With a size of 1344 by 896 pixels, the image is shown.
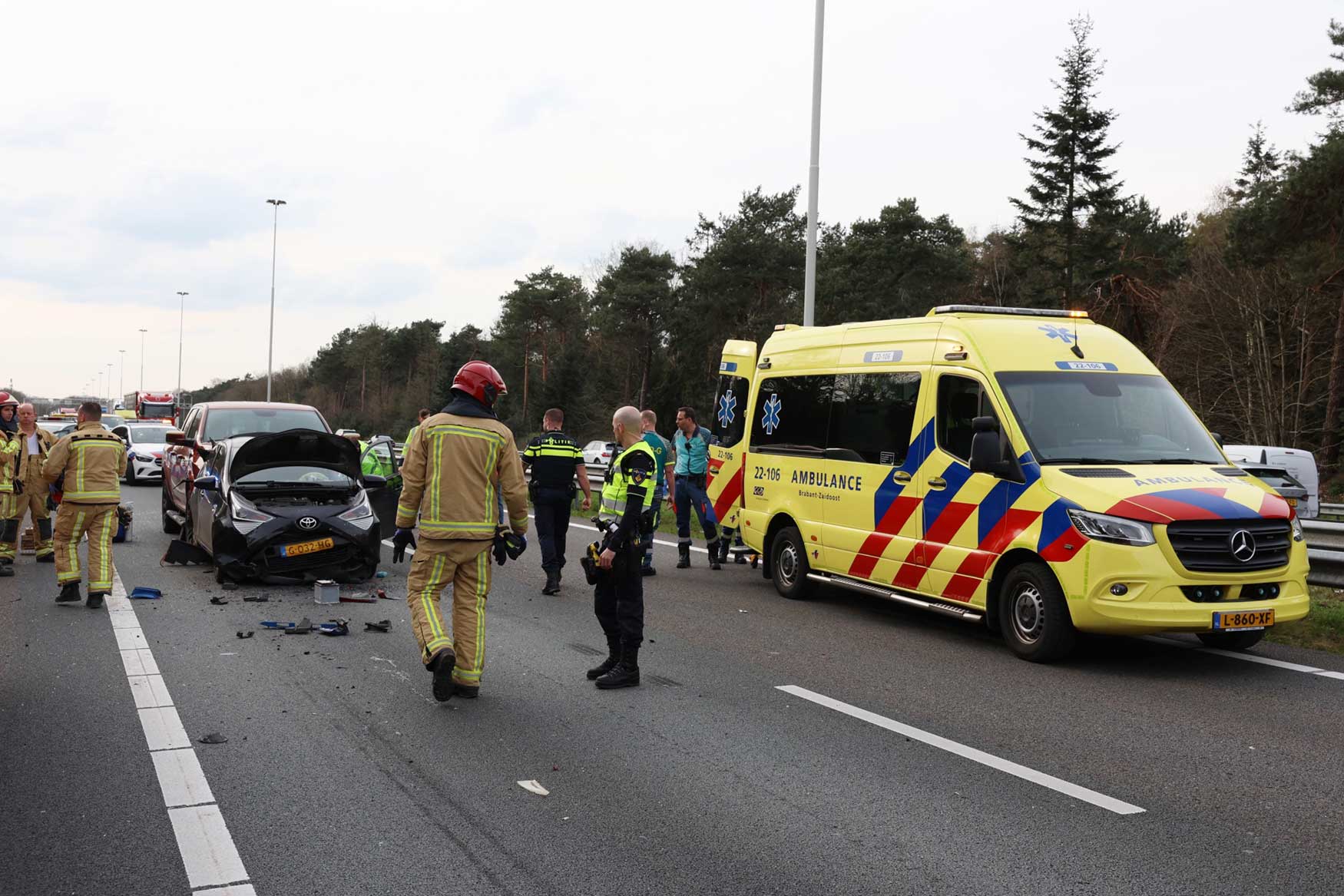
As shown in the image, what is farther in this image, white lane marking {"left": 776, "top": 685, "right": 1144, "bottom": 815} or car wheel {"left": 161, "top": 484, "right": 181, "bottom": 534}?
car wheel {"left": 161, "top": 484, "right": 181, "bottom": 534}

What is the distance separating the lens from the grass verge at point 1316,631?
8.67 meters

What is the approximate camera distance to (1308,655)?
27.1ft

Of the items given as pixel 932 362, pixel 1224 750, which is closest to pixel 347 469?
pixel 932 362

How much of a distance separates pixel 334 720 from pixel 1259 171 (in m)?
48.1

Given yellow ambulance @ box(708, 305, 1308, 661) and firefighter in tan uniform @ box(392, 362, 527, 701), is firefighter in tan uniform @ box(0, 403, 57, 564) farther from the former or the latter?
yellow ambulance @ box(708, 305, 1308, 661)

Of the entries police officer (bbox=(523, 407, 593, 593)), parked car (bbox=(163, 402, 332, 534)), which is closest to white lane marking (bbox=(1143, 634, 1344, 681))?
police officer (bbox=(523, 407, 593, 593))

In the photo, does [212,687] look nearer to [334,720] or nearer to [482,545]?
[334,720]

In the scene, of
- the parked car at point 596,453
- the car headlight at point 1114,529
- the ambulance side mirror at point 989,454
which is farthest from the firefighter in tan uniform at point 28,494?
the parked car at point 596,453

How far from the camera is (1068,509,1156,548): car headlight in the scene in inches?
287

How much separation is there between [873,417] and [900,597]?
159 centimetres

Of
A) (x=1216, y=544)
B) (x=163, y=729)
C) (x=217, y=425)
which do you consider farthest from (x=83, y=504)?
(x=1216, y=544)

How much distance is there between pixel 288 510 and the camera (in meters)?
11.3

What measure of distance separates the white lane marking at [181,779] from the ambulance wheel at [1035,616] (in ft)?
17.5

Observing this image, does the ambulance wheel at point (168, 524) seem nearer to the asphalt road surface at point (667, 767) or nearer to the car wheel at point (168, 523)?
the car wheel at point (168, 523)
